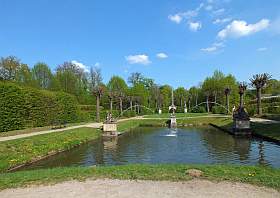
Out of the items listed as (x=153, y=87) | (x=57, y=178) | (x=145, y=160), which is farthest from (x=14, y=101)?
(x=153, y=87)

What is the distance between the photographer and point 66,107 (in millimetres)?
41906

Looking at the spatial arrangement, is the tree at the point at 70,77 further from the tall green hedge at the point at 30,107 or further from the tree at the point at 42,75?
the tall green hedge at the point at 30,107

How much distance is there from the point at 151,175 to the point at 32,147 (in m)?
11.0

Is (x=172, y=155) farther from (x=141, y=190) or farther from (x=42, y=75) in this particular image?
(x=42, y=75)

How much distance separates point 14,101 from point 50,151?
10.4m

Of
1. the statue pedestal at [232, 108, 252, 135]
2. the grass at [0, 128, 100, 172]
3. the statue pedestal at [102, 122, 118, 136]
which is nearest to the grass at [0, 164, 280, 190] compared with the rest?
the grass at [0, 128, 100, 172]

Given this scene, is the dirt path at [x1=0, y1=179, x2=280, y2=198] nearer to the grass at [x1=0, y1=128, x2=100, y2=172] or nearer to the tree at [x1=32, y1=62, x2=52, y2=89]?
the grass at [x1=0, y1=128, x2=100, y2=172]

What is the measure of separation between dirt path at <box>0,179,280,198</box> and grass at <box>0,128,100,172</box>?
21.2 ft

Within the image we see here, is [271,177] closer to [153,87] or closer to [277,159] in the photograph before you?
[277,159]

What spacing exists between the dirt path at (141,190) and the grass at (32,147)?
6.47m

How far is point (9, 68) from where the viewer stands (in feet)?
189

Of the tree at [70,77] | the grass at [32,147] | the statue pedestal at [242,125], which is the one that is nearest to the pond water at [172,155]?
the grass at [32,147]

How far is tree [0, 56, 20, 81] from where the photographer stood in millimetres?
56594

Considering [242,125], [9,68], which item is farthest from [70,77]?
→ [242,125]
